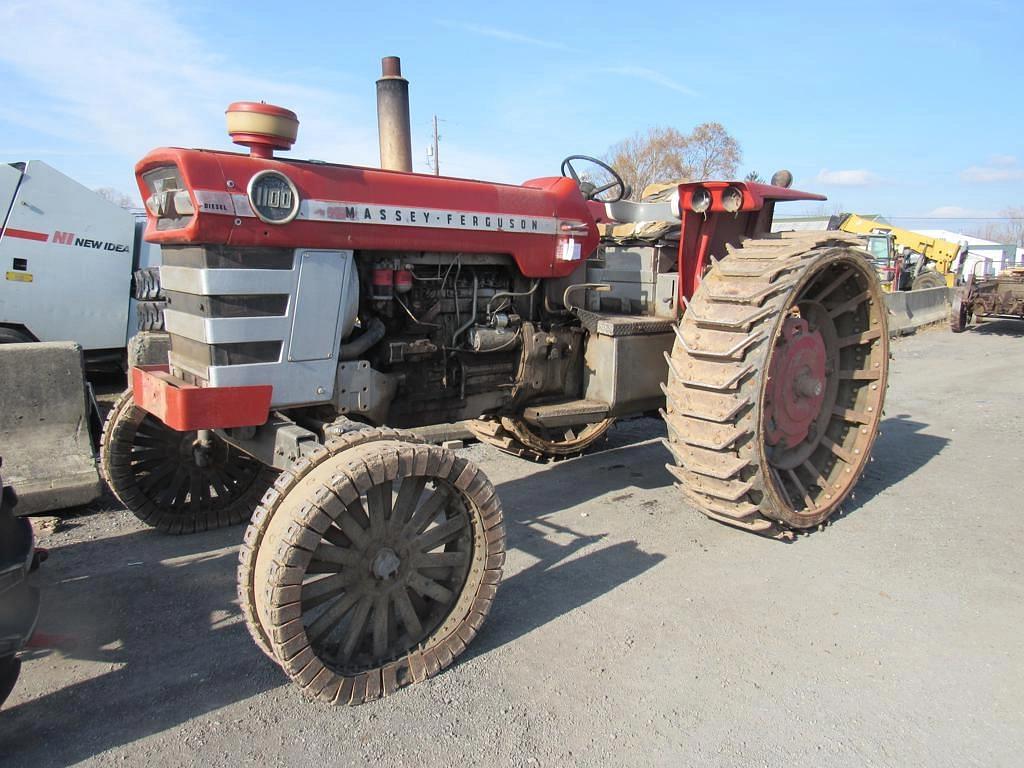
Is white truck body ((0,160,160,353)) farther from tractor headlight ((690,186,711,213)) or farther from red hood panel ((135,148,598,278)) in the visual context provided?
tractor headlight ((690,186,711,213))

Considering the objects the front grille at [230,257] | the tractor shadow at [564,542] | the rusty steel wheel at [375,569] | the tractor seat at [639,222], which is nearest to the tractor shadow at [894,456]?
the tractor shadow at [564,542]

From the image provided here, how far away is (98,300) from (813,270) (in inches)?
289

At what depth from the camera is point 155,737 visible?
2467mm

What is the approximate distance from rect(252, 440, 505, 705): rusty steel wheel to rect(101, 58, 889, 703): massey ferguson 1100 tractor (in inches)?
0.4

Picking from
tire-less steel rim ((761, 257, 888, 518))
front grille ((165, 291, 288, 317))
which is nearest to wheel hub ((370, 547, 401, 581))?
front grille ((165, 291, 288, 317))

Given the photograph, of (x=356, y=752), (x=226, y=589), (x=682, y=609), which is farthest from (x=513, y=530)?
(x=356, y=752)

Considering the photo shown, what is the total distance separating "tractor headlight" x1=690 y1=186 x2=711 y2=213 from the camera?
442 centimetres

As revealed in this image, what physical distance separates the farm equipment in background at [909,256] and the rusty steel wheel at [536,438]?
16258 millimetres

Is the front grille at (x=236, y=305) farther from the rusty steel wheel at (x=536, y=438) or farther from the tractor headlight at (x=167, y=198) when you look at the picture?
the rusty steel wheel at (x=536, y=438)

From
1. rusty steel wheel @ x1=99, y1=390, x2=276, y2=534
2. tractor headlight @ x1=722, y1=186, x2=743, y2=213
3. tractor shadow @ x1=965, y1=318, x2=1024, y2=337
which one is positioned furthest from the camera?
tractor shadow @ x1=965, y1=318, x2=1024, y2=337

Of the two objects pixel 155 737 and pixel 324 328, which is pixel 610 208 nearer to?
pixel 324 328

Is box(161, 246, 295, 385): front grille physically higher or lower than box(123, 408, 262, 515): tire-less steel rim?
higher

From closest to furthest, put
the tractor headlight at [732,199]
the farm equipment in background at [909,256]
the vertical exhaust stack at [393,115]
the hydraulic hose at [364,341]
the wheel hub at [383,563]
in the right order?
the wheel hub at [383,563]
the hydraulic hose at [364,341]
the tractor headlight at [732,199]
the vertical exhaust stack at [393,115]
the farm equipment in background at [909,256]

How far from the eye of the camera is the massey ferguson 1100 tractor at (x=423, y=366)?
106 inches
